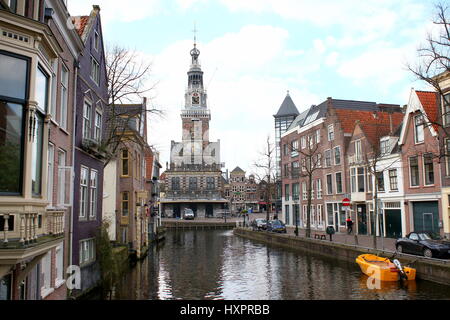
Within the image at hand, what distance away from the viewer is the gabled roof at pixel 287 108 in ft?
321

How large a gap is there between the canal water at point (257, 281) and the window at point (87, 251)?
2.06 meters

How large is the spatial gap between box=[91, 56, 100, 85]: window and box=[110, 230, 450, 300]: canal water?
33.7 ft

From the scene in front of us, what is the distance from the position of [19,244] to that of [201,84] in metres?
111

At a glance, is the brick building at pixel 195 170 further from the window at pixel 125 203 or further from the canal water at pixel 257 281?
the canal water at pixel 257 281

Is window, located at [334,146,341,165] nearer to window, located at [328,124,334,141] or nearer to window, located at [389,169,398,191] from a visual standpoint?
window, located at [328,124,334,141]

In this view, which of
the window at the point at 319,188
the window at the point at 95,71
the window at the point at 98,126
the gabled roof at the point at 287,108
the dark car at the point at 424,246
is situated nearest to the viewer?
the window at the point at 95,71

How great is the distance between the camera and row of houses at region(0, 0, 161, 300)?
772 cm

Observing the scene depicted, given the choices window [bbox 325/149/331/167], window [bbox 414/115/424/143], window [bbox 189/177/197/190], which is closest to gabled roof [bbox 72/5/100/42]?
window [bbox 414/115/424/143]

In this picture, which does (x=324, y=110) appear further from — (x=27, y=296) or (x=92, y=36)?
(x=27, y=296)

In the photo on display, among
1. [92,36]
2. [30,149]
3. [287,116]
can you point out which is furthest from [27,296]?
[287,116]

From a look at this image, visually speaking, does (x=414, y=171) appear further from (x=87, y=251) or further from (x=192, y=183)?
(x=192, y=183)

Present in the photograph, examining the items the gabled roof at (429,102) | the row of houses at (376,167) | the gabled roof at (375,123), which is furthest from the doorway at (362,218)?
the gabled roof at (429,102)

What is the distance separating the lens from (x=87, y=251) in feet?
60.0

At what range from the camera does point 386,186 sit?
118 ft
